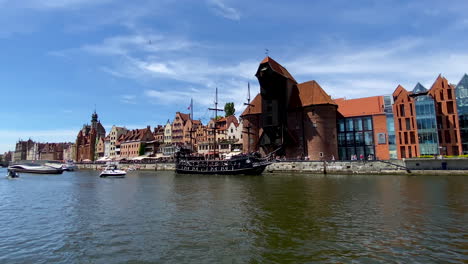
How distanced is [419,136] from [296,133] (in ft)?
84.7

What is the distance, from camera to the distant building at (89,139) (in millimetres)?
160387

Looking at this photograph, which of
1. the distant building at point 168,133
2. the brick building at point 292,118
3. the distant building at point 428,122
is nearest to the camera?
the distant building at point 428,122

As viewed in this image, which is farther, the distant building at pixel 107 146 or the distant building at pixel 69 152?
the distant building at pixel 69 152

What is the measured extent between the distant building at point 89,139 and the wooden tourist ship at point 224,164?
107 m

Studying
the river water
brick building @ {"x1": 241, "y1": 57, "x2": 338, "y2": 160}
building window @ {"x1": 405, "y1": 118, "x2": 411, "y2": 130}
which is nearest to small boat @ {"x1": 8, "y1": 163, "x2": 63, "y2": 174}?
brick building @ {"x1": 241, "y1": 57, "x2": 338, "y2": 160}

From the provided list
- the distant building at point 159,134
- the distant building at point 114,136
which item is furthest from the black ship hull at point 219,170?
the distant building at point 114,136

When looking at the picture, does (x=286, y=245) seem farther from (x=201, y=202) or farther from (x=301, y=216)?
(x=201, y=202)

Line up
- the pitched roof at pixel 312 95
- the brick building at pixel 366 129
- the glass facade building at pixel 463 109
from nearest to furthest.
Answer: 1. the glass facade building at pixel 463 109
2. the brick building at pixel 366 129
3. the pitched roof at pixel 312 95

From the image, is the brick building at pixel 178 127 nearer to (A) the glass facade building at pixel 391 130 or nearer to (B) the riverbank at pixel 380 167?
(B) the riverbank at pixel 380 167

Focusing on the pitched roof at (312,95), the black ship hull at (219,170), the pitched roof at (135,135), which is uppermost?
the pitched roof at (312,95)

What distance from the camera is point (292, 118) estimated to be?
72.7 meters

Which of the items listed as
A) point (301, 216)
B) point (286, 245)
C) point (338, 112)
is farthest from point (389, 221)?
point (338, 112)

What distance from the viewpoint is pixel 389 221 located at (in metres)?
15.8

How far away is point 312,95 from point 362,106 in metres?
12.9
